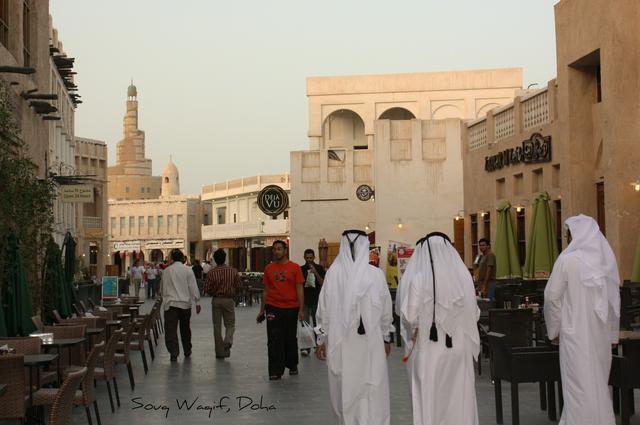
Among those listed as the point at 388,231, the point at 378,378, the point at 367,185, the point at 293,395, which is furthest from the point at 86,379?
the point at 367,185

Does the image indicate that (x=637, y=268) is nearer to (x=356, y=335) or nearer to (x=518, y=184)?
(x=518, y=184)

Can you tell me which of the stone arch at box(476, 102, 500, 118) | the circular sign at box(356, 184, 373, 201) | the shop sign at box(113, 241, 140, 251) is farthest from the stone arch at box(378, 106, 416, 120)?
the shop sign at box(113, 241, 140, 251)

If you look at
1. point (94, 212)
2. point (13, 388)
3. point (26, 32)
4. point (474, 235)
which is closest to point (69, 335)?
point (13, 388)

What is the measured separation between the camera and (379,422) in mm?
9805

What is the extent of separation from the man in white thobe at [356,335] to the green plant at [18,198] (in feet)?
17.8

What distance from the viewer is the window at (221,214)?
95425mm

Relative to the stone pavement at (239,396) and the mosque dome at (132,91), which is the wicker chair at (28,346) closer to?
the stone pavement at (239,396)

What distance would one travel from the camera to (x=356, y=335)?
10.2 metres

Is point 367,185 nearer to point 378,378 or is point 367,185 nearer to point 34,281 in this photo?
point 34,281

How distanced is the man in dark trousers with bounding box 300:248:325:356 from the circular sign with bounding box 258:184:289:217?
4.72 m

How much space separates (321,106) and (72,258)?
38.0m

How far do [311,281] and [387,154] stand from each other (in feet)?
87.8

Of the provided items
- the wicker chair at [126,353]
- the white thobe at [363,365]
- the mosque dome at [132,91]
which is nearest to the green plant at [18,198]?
the wicker chair at [126,353]

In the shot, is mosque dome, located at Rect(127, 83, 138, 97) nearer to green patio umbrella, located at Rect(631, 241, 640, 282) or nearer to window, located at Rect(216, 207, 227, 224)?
window, located at Rect(216, 207, 227, 224)
